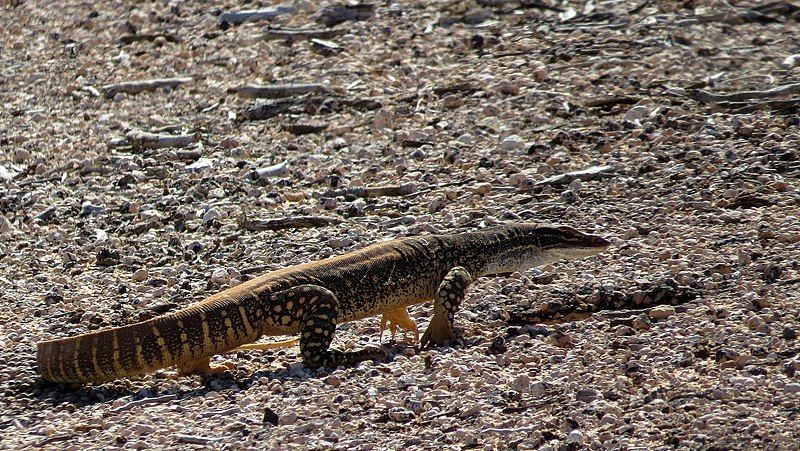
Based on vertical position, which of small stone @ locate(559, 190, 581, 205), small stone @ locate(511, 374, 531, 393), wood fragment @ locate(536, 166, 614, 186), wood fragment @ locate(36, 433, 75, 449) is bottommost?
small stone @ locate(559, 190, 581, 205)

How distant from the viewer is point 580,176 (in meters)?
11.2

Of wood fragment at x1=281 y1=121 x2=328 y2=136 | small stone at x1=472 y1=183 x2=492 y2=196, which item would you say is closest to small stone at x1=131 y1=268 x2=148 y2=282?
small stone at x1=472 y1=183 x2=492 y2=196

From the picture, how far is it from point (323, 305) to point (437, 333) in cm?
81

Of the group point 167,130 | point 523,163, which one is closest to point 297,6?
point 167,130

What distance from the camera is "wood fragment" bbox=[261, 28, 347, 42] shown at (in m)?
14.9

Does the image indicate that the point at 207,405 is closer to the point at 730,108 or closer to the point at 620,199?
the point at 620,199

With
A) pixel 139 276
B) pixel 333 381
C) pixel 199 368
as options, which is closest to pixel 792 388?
pixel 333 381

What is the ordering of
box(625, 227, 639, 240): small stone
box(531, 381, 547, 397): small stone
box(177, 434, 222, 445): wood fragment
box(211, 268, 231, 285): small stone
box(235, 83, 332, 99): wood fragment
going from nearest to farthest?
box(177, 434, 222, 445): wood fragment → box(531, 381, 547, 397): small stone → box(211, 268, 231, 285): small stone → box(625, 227, 639, 240): small stone → box(235, 83, 332, 99): wood fragment

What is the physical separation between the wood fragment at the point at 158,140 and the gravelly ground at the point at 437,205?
0.46 feet

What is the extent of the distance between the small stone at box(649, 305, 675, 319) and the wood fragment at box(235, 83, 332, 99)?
579 centimetres

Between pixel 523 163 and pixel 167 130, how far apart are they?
373cm

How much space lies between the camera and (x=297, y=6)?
51.5ft

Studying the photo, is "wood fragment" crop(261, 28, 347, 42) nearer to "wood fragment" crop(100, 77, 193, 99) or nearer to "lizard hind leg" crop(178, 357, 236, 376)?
"wood fragment" crop(100, 77, 193, 99)

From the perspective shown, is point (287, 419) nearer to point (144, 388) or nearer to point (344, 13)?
point (144, 388)
